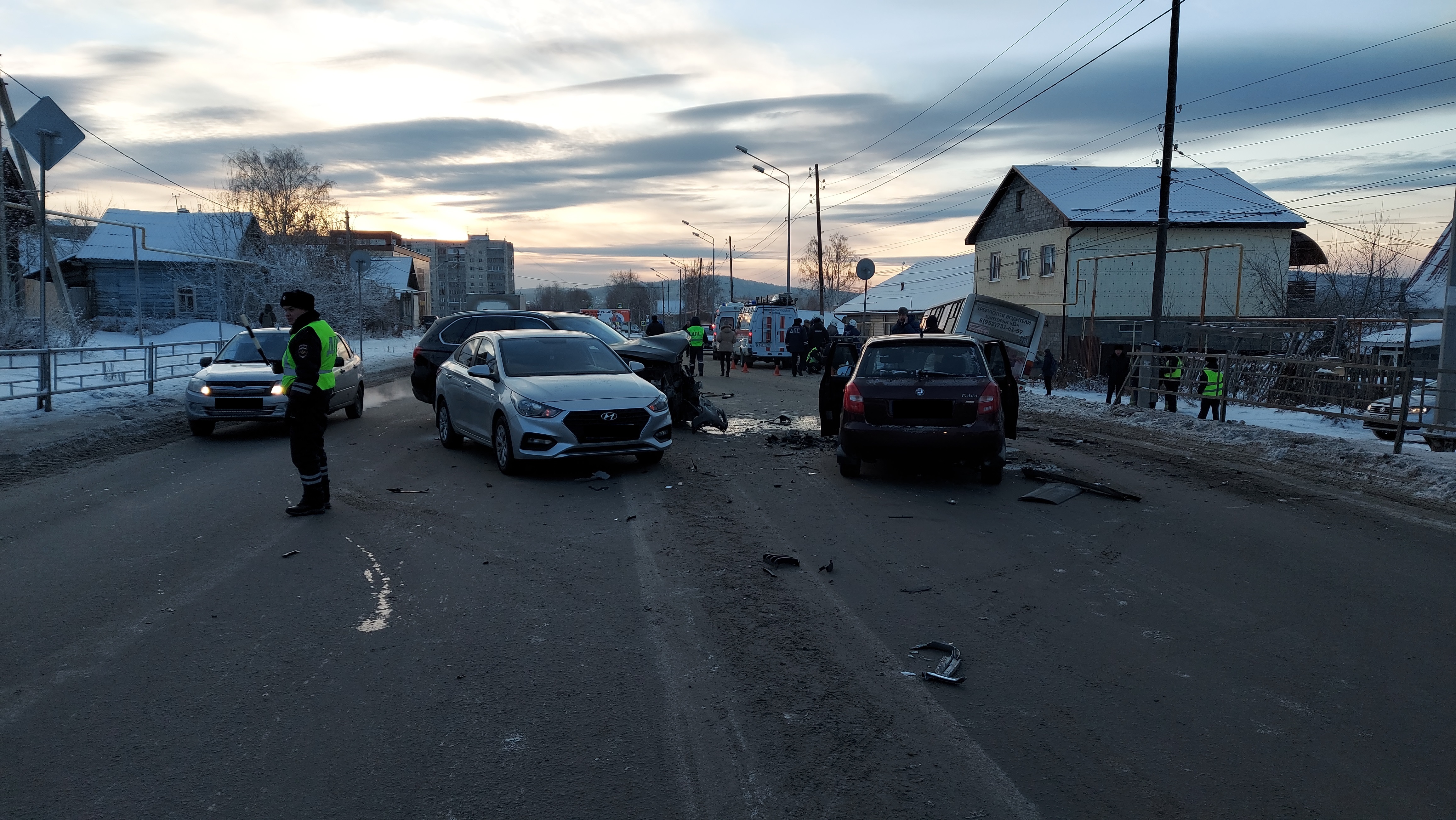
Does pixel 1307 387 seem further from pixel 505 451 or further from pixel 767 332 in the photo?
pixel 767 332

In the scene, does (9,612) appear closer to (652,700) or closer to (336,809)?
(336,809)

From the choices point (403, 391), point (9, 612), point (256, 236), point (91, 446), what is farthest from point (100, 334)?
point (9, 612)

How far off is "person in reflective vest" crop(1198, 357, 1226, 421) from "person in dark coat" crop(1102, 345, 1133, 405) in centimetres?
221

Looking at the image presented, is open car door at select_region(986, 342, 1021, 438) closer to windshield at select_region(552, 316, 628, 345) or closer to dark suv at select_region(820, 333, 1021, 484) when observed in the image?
dark suv at select_region(820, 333, 1021, 484)

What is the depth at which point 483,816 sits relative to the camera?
10.2 ft

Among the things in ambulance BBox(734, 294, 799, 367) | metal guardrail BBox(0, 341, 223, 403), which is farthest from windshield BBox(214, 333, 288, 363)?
ambulance BBox(734, 294, 799, 367)

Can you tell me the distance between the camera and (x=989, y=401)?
30.5ft

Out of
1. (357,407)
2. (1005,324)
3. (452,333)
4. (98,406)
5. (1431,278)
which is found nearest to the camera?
(452,333)

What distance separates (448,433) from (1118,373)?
528 inches

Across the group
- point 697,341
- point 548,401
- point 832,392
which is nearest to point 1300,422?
point 832,392

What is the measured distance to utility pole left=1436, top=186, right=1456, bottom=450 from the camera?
474 inches

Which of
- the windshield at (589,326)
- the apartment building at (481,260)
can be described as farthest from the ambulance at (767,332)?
the apartment building at (481,260)

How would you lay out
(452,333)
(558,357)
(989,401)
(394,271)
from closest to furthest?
(989,401)
(558,357)
(452,333)
(394,271)

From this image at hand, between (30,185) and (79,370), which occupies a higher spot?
(30,185)
